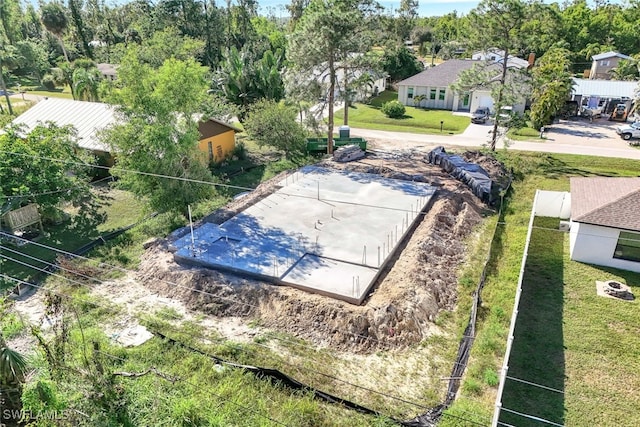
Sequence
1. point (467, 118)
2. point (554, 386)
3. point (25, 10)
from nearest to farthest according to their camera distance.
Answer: point (554, 386) < point (467, 118) < point (25, 10)

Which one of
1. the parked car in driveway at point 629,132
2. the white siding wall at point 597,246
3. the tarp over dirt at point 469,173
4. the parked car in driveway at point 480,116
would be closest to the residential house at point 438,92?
the parked car in driveway at point 480,116

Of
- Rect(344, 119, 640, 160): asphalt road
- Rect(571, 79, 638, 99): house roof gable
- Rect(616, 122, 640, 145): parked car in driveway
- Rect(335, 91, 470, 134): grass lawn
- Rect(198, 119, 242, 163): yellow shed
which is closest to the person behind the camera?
Rect(198, 119, 242, 163): yellow shed

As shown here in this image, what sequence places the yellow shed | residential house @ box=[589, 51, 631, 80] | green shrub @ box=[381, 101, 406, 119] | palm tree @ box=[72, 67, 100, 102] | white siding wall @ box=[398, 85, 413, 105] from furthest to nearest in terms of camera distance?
residential house @ box=[589, 51, 631, 80], white siding wall @ box=[398, 85, 413, 105], green shrub @ box=[381, 101, 406, 119], palm tree @ box=[72, 67, 100, 102], the yellow shed

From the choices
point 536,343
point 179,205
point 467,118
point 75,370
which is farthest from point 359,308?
point 467,118

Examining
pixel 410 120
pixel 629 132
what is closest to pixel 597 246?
pixel 629 132

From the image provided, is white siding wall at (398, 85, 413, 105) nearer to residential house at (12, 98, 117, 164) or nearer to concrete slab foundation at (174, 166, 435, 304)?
concrete slab foundation at (174, 166, 435, 304)

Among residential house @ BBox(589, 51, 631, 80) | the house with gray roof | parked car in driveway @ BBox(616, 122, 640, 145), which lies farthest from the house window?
residential house @ BBox(589, 51, 631, 80)

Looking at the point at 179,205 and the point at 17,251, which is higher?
the point at 179,205

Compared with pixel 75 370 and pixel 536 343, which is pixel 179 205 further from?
pixel 536 343
